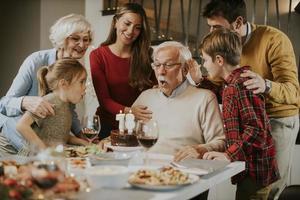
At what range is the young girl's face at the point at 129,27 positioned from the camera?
2.68 meters

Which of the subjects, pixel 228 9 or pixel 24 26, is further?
pixel 24 26

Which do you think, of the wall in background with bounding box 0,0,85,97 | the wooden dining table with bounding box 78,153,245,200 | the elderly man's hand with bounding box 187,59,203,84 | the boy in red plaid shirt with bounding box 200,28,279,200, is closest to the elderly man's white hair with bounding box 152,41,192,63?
the elderly man's hand with bounding box 187,59,203,84

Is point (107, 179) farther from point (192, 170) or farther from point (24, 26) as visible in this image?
point (24, 26)

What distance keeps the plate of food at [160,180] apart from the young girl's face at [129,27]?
4.49 feet

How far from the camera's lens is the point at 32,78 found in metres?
2.50

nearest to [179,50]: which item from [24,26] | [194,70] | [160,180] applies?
[194,70]

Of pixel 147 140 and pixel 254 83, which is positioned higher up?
pixel 254 83

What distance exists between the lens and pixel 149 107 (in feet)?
8.38

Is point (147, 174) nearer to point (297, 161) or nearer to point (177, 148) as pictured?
point (177, 148)

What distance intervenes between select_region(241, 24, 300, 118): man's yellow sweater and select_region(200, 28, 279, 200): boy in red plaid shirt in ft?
0.73

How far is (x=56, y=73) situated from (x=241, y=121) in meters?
0.94

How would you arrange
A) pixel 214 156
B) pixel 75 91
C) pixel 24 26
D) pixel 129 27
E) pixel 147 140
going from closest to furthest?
1. pixel 147 140
2. pixel 214 156
3. pixel 75 91
4. pixel 129 27
5. pixel 24 26

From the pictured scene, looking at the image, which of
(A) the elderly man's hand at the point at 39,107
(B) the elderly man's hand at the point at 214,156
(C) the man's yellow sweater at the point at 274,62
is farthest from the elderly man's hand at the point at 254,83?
(A) the elderly man's hand at the point at 39,107

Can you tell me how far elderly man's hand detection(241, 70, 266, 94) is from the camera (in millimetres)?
2098
